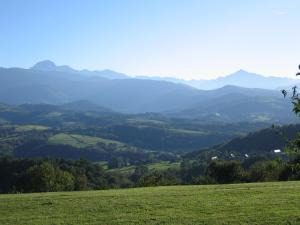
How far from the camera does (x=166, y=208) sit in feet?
70.2

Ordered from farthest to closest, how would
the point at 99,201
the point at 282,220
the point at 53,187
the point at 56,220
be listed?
the point at 53,187, the point at 99,201, the point at 56,220, the point at 282,220

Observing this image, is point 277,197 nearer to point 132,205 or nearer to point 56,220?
point 132,205

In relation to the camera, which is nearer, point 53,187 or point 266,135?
point 53,187

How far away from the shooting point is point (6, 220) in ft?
66.0

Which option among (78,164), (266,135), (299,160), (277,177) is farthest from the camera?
(266,135)

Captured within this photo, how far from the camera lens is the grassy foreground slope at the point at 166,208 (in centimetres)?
1892

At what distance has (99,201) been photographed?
2372 centimetres

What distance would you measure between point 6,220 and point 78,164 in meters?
91.6

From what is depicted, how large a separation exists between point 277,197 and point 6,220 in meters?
13.5

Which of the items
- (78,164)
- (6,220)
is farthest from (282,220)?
(78,164)

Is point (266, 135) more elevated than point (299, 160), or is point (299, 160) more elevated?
point (299, 160)

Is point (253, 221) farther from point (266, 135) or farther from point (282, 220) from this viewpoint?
point (266, 135)

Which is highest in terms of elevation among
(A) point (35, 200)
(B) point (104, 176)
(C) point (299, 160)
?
(C) point (299, 160)

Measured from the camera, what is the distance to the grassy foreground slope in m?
18.9
